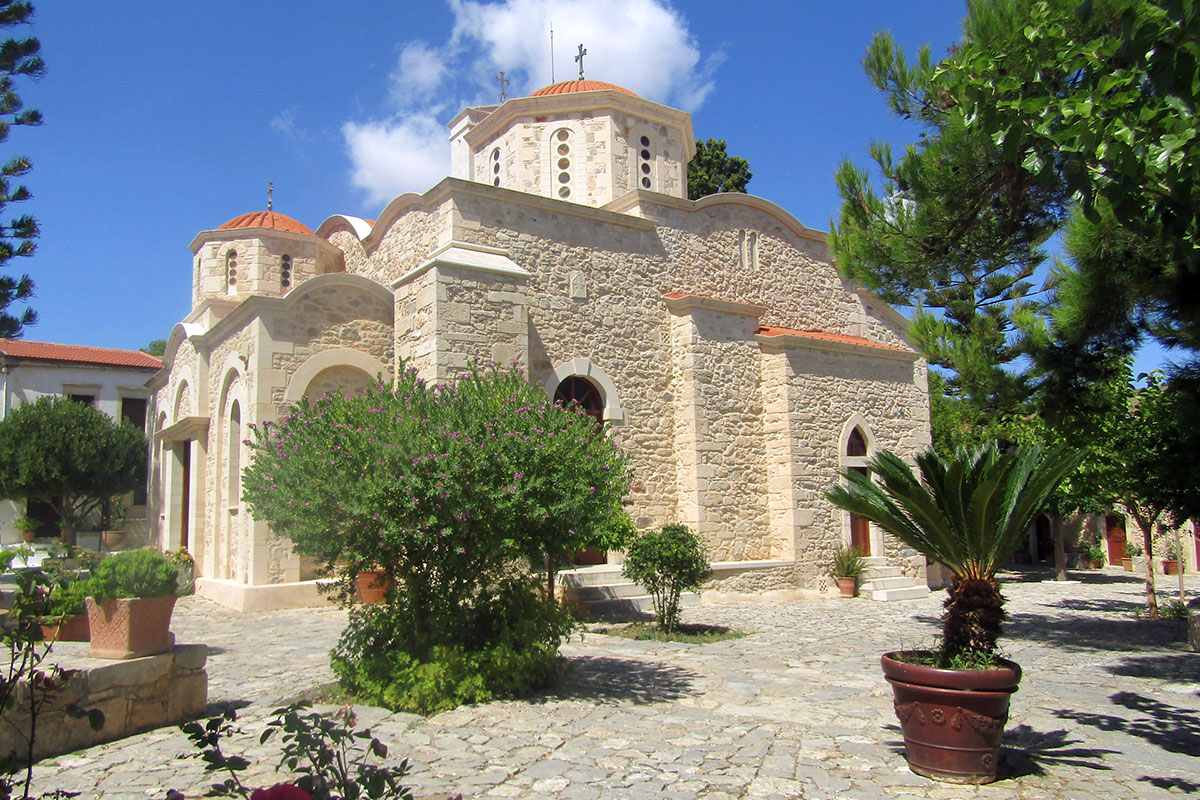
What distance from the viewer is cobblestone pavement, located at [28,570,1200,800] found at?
14.8ft

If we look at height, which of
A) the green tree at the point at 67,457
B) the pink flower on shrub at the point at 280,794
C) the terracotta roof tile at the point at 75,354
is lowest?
the pink flower on shrub at the point at 280,794

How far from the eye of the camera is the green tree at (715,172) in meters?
26.3

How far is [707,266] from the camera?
1441 cm

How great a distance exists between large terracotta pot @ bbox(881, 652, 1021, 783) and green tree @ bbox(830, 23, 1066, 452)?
5.03 meters

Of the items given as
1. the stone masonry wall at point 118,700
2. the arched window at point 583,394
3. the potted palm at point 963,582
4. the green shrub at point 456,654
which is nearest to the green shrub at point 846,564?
the arched window at point 583,394

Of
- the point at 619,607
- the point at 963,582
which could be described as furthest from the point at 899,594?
the point at 963,582

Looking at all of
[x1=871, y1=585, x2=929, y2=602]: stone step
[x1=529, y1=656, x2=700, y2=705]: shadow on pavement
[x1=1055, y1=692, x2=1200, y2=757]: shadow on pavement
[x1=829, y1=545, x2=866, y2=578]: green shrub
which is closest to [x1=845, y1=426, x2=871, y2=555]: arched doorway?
[x1=829, y1=545, x2=866, y2=578]: green shrub

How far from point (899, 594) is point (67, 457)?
65.7 feet

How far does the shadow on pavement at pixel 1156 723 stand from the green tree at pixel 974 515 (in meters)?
1.69

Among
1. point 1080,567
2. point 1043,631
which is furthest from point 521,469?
point 1080,567

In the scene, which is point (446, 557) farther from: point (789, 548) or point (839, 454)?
point (839, 454)

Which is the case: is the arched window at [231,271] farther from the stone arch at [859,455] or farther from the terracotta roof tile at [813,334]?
the stone arch at [859,455]

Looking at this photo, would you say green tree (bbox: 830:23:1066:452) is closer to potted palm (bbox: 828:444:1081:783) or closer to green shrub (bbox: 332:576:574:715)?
potted palm (bbox: 828:444:1081:783)

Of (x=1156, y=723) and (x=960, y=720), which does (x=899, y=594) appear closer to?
(x=1156, y=723)
